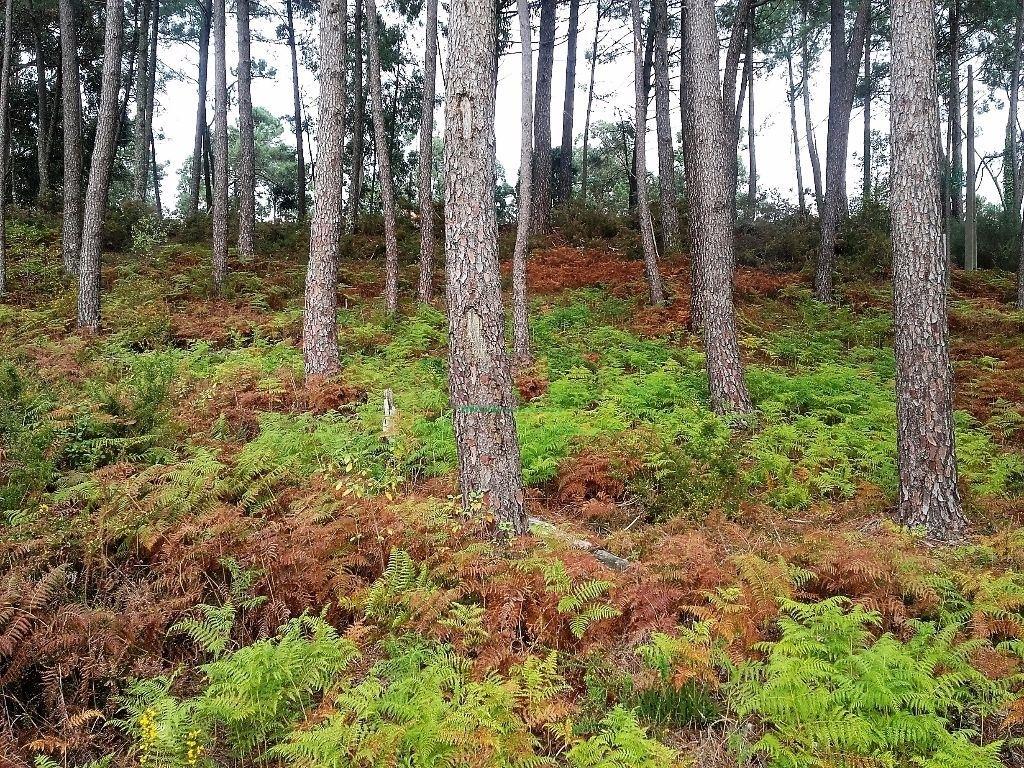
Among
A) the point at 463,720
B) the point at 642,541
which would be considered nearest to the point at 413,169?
the point at 642,541

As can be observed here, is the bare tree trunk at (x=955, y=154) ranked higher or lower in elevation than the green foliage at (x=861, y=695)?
higher

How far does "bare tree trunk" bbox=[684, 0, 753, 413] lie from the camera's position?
836 cm

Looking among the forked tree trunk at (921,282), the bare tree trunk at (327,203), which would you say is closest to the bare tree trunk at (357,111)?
the bare tree trunk at (327,203)

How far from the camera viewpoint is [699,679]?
362 centimetres

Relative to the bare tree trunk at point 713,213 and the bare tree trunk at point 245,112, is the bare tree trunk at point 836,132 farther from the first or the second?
the bare tree trunk at point 245,112

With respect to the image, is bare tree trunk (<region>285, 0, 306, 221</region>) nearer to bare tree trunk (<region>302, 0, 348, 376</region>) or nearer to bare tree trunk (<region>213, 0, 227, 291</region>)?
bare tree trunk (<region>213, 0, 227, 291</region>)

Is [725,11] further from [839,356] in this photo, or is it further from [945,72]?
[839,356]

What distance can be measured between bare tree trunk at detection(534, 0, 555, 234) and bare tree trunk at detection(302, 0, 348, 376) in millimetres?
9810

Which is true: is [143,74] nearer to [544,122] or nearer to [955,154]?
[544,122]

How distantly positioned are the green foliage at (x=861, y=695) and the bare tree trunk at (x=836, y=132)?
12.3 metres

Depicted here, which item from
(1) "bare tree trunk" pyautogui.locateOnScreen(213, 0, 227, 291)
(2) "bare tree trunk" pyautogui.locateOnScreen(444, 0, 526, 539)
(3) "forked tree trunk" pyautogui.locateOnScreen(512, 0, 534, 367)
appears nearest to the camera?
(2) "bare tree trunk" pyautogui.locateOnScreen(444, 0, 526, 539)

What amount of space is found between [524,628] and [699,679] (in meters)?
1.17

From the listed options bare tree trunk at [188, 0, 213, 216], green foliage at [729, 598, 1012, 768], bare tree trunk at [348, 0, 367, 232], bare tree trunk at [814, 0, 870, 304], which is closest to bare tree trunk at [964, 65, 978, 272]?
bare tree trunk at [814, 0, 870, 304]

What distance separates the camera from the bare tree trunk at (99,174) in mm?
10852
